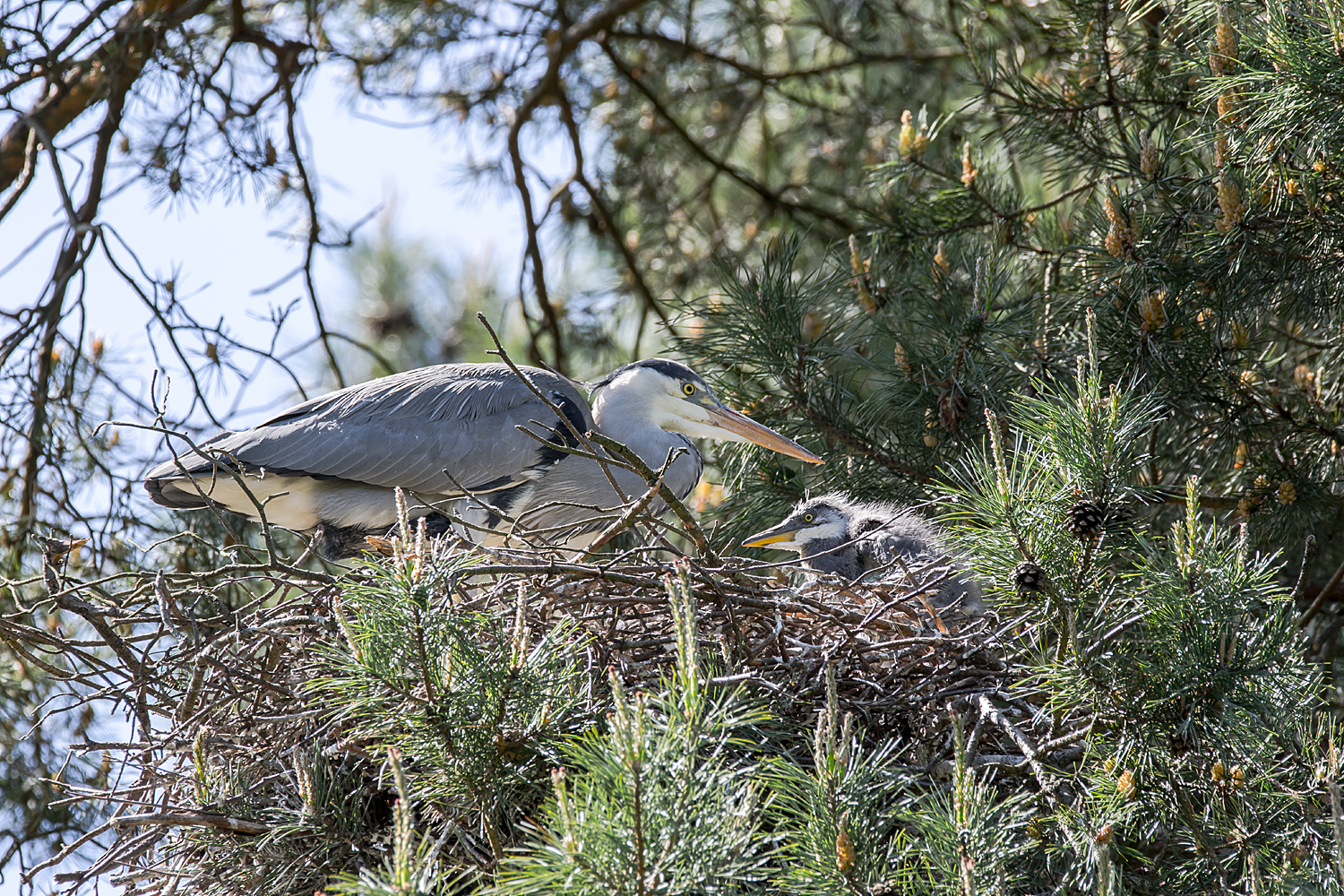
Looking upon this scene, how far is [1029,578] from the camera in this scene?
172 cm

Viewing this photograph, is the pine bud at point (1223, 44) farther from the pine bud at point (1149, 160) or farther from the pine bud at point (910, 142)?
the pine bud at point (910, 142)

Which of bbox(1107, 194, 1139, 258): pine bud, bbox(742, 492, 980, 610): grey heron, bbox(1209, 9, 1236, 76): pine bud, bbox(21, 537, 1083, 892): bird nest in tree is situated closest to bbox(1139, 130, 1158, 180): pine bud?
bbox(1107, 194, 1139, 258): pine bud

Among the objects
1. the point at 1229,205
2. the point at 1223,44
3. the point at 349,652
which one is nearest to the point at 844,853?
the point at 349,652

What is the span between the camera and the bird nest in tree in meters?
2.00

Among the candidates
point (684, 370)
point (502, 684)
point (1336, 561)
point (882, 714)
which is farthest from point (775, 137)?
point (502, 684)

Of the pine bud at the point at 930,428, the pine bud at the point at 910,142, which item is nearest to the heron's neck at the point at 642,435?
the pine bud at the point at 930,428

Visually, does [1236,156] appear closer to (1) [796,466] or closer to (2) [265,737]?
(1) [796,466]

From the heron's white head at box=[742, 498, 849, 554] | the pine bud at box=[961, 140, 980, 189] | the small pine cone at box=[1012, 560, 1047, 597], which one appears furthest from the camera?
the heron's white head at box=[742, 498, 849, 554]

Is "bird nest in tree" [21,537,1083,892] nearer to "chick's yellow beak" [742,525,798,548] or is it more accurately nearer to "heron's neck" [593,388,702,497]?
"chick's yellow beak" [742,525,798,548]

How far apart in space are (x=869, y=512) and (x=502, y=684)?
1643 mm

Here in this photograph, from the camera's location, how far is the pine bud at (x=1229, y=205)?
2.42 metres

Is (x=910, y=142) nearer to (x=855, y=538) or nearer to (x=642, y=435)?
(x=855, y=538)

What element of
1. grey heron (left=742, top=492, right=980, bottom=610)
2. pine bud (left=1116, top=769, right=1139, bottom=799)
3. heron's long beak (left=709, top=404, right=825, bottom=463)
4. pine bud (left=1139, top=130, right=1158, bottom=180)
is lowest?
pine bud (left=1116, top=769, right=1139, bottom=799)

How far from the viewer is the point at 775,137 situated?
214 inches
